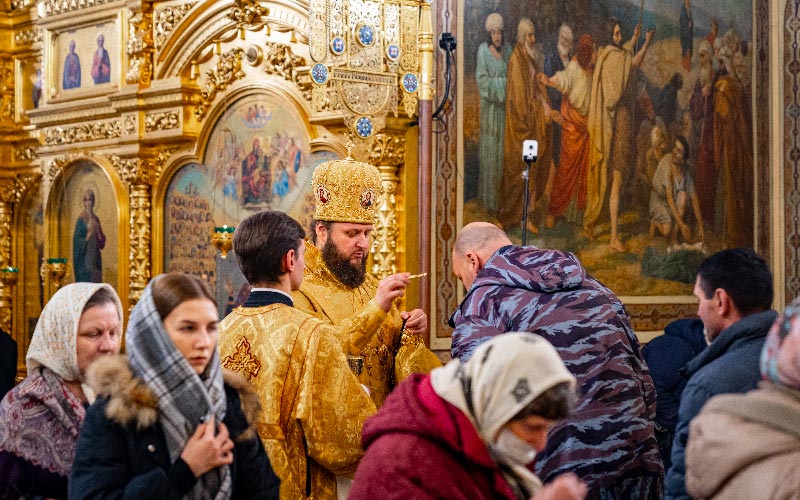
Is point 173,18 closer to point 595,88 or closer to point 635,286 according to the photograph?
point 595,88

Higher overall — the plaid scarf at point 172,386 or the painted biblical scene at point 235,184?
the painted biblical scene at point 235,184

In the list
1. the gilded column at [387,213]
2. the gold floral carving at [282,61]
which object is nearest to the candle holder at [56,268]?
the gold floral carving at [282,61]

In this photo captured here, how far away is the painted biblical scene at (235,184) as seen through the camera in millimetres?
8141

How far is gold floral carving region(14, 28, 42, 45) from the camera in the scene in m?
10.8

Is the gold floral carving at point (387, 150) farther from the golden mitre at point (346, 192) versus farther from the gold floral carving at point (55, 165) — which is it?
the gold floral carving at point (55, 165)

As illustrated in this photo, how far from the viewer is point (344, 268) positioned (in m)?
5.00

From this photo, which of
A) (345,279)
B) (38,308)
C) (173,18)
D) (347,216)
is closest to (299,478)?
(345,279)

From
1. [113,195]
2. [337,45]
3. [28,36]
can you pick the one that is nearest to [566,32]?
[337,45]

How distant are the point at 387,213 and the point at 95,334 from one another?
4054 millimetres

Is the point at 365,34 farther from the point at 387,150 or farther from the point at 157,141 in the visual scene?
the point at 157,141

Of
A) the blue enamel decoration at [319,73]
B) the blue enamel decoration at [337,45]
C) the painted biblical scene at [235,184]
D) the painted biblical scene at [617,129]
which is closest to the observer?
the blue enamel decoration at [319,73]

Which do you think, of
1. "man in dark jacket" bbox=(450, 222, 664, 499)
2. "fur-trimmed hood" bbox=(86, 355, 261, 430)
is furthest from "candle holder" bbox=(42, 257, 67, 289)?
"fur-trimmed hood" bbox=(86, 355, 261, 430)

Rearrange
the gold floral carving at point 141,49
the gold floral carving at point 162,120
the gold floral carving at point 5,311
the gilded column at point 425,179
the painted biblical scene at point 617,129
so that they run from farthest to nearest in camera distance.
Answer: the gold floral carving at point 5,311
the gold floral carving at point 141,49
the gold floral carving at point 162,120
the painted biblical scene at point 617,129
the gilded column at point 425,179

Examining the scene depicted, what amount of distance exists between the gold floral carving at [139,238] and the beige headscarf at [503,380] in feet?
24.6
